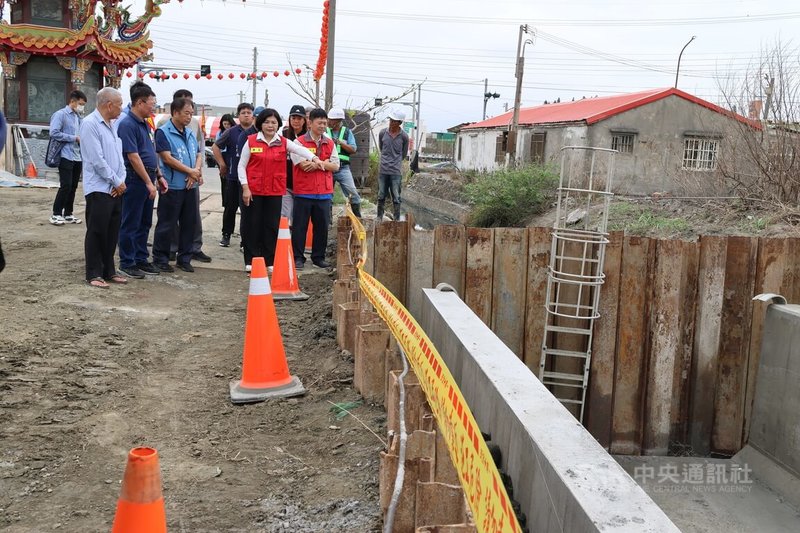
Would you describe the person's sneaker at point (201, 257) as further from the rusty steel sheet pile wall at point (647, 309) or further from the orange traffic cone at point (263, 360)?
the orange traffic cone at point (263, 360)

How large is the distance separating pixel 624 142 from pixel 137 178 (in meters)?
23.4

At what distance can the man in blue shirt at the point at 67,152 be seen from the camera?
10070 millimetres

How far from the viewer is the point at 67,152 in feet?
33.1

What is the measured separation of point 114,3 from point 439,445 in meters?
20.2

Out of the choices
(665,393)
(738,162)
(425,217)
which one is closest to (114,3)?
(425,217)

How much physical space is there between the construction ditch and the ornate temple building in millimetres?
15115

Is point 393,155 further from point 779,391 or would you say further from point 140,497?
point 140,497

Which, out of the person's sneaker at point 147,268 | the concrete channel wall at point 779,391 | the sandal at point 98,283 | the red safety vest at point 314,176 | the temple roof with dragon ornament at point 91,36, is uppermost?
the temple roof with dragon ornament at point 91,36

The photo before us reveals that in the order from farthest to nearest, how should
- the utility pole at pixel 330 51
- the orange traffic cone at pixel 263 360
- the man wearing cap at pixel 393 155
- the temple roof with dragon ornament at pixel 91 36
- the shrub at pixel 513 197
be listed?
the shrub at pixel 513 197, the temple roof with dragon ornament at pixel 91 36, the utility pole at pixel 330 51, the man wearing cap at pixel 393 155, the orange traffic cone at pixel 263 360

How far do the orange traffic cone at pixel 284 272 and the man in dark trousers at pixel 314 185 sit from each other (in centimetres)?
120

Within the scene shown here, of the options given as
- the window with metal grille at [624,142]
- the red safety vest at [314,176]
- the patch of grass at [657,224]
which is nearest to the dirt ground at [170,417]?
the red safety vest at [314,176]

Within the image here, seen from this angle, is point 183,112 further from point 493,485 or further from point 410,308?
point 493,485

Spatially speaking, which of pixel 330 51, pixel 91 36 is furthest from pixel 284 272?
pixel 91 36

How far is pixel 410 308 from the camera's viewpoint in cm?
627
